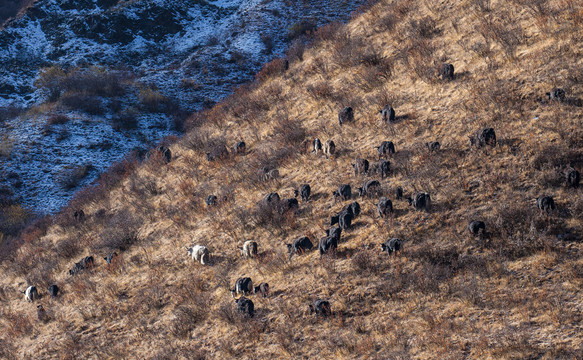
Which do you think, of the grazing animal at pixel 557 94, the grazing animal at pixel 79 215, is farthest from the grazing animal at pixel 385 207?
the grazing animal at pixel 79 215

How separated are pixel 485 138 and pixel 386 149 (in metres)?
2.24

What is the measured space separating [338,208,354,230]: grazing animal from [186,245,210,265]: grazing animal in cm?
323

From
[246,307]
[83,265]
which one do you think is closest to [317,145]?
[246,307]

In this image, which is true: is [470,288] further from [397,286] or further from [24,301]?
[24,301]

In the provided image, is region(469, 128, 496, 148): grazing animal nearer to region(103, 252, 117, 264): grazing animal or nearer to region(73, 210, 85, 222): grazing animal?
region(103, 252, 117, 264): grazing animal

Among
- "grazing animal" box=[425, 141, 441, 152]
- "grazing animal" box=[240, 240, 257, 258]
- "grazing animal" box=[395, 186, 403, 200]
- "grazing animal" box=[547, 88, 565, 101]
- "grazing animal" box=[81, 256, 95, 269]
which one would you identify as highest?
"grazing animal" box=[547, 88, 565, 101]

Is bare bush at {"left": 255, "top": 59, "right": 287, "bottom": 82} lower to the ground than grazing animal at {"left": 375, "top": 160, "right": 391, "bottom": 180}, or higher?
higher

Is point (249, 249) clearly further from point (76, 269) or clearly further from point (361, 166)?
point (76, 269)

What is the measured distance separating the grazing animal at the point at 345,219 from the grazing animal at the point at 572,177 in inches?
155

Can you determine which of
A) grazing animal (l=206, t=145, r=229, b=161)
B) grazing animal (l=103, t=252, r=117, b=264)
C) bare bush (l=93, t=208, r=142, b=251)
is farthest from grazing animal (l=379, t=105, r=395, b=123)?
grazing animal (l=103, t=252, r=117, b=264)

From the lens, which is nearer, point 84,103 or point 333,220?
point 333,220

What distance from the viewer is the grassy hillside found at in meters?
6.11

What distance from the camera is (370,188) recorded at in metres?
9.09

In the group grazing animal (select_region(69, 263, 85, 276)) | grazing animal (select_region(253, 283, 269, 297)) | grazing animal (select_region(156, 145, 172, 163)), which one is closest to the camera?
grazing animal (select_region(253, 283, 269, 297))
